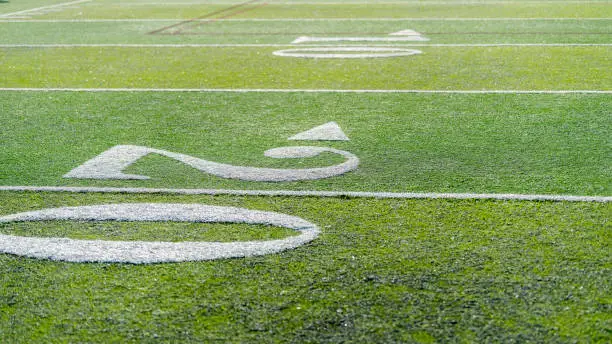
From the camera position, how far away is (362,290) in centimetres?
364

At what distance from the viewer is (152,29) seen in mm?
14617

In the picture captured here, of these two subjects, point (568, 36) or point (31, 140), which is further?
point (568, 36)

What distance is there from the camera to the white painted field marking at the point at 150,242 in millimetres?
4062

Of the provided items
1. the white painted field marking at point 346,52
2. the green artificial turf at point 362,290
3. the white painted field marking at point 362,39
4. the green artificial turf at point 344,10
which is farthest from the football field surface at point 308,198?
the green artificial turf at point 344,10

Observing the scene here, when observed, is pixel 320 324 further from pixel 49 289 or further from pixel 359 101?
pixel 359 101

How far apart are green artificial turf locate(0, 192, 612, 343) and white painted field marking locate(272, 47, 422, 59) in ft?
21.9

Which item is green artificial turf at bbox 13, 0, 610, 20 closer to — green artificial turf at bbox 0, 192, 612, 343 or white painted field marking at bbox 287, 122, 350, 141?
white painted field marking at bbox 287, 122, 350, 141

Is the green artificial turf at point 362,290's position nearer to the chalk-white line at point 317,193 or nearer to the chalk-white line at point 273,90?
the chalk-white line at point 317,193

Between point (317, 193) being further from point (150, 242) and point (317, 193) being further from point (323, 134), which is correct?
point (323, 134)

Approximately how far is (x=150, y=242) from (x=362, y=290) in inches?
46.9

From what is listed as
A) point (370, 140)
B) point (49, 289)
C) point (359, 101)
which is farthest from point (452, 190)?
point (359, 101)

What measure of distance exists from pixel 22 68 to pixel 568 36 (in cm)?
761

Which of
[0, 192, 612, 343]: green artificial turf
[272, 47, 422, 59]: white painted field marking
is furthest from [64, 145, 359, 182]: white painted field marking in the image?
[272, 47, 422, 59]: white painted field marking

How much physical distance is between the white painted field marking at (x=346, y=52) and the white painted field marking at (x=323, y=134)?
4.34 m
